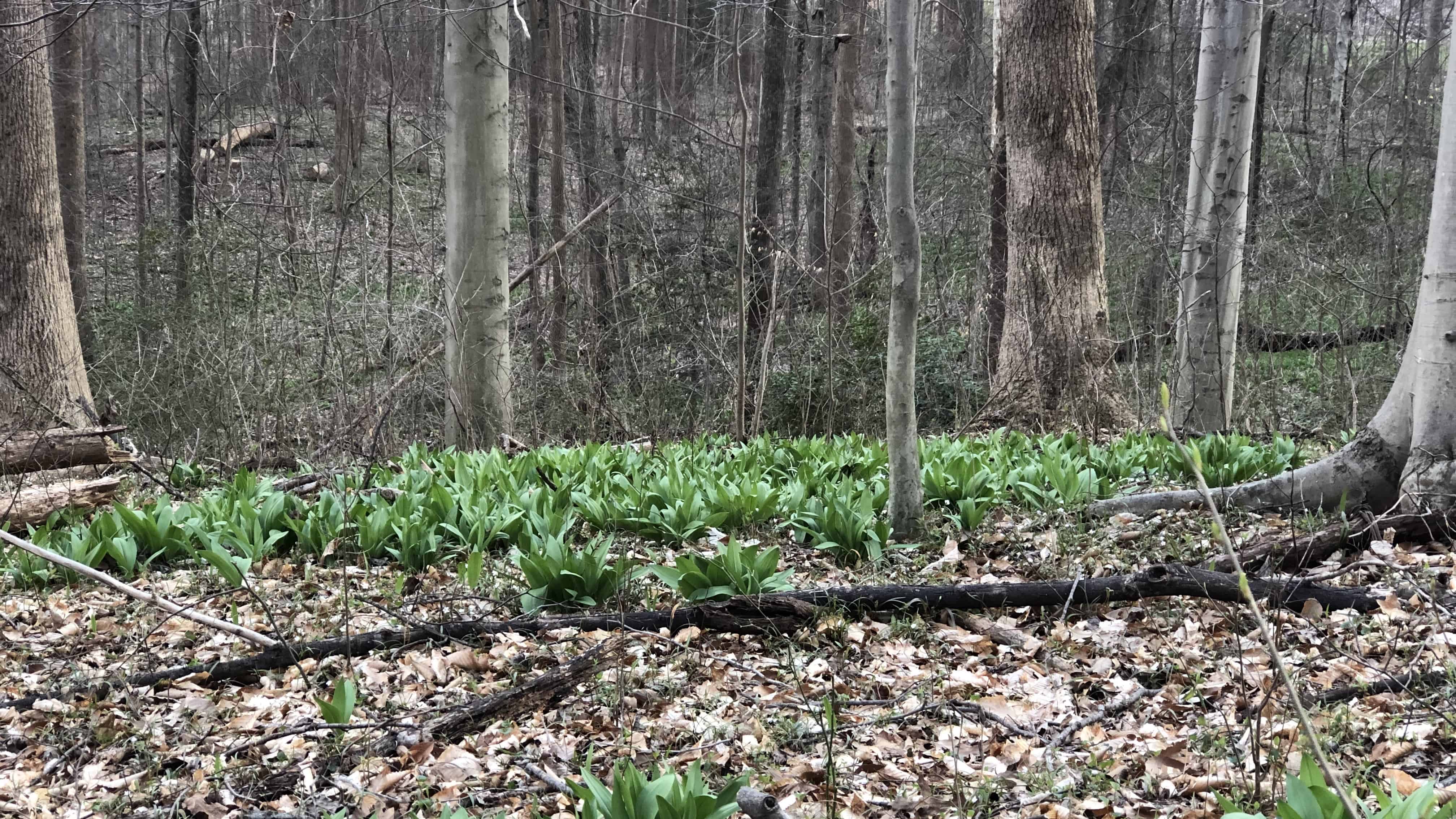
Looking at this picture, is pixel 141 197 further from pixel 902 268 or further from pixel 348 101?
pixel 902 268

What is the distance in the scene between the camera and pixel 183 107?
657 inches

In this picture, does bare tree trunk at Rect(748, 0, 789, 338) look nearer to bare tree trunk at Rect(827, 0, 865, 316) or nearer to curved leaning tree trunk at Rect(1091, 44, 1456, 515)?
bare tree trunk at Rect(827, 0, 865, 316)

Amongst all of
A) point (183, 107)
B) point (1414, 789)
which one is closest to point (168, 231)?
point (183, 107)

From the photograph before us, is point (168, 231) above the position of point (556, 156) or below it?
below

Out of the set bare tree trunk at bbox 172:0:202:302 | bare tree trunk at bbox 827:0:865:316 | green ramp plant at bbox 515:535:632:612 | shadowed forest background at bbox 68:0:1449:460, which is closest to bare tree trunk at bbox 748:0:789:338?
shadowed forest background at bbox 68:0:1449:460

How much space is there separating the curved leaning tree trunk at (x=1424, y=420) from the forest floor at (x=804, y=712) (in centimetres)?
35

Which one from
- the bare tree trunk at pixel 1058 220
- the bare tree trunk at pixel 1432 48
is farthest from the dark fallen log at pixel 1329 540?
the bare tree trunk at pixel 1432 48

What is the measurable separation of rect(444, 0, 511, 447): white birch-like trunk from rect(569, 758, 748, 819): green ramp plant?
21.3 ft

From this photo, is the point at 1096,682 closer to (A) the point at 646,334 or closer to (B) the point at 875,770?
(B) the point at 875,770

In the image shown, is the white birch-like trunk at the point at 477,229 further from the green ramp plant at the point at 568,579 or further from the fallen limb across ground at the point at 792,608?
the fallen limb across ground at the point at 792,608

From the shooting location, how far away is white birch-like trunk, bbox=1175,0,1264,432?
7410 mm

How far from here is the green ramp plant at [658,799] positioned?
213 centimetres

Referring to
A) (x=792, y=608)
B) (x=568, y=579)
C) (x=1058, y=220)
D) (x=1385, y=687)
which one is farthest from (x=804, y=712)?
(x=1058, y=220)

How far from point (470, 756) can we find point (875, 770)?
3.79 ft
